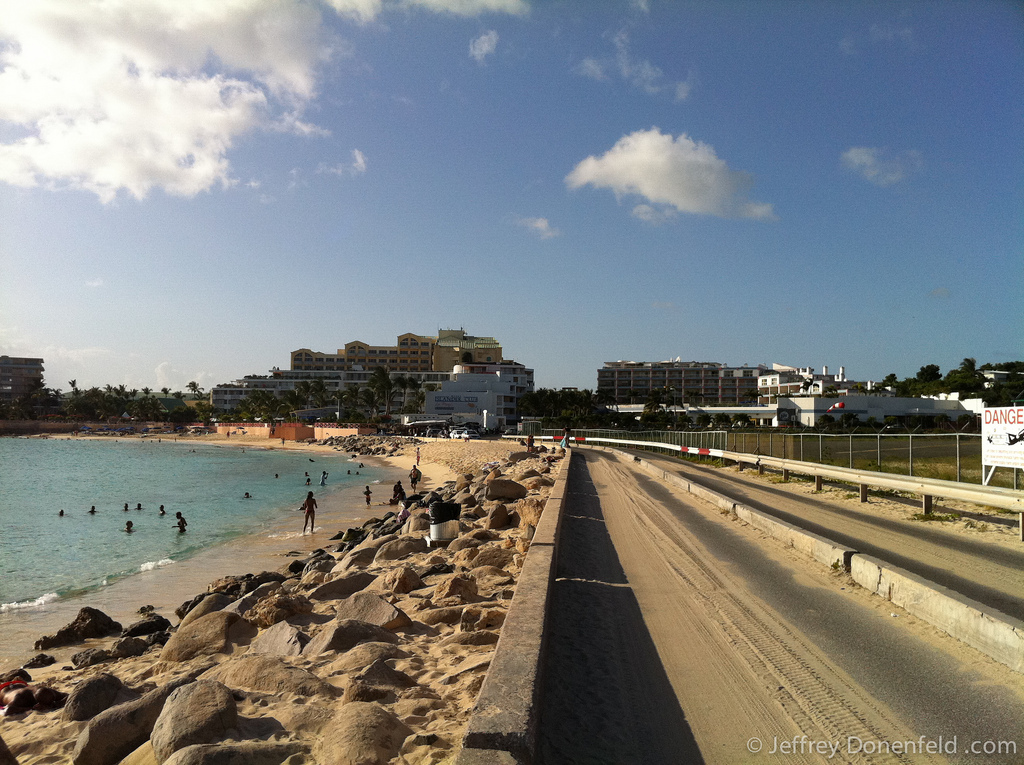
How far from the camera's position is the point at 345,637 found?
6785 millimetres

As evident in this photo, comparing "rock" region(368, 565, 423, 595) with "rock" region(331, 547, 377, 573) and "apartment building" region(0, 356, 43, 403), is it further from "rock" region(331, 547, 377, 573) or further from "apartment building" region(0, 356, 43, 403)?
"apartment building" region(0, 356, 43, 403)

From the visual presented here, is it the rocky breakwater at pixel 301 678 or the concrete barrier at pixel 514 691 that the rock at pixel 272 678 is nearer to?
the rocky breakwater at pixel 301 678

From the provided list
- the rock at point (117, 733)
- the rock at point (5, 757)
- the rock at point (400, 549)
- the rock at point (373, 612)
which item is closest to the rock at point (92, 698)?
the rock at point (5, 757)

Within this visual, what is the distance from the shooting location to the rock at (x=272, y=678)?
18.3ft

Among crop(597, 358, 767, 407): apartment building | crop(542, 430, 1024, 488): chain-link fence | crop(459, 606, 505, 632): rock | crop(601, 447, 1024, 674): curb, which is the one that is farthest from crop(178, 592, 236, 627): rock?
crop(597, 358, 767, 407): apartment building

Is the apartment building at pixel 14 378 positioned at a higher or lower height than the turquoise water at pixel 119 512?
higher

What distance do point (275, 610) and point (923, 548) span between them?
33.1 ft

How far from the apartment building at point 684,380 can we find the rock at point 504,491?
127 metres

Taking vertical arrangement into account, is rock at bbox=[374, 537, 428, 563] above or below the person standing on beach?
above

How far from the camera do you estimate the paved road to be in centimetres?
762

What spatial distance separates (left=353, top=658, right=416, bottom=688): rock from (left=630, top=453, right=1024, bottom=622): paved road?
19.7 ft

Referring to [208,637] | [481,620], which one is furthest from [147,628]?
[481,620]

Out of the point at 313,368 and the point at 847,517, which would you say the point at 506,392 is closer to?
the point at 313,368

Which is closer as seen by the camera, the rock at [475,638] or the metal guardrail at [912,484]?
the rock at [475,638]
